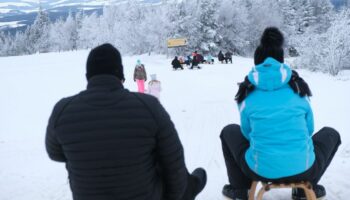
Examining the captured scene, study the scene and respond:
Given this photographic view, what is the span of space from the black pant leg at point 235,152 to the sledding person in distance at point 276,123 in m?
0.04

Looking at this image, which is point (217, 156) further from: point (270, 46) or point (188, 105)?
point (188, 105)

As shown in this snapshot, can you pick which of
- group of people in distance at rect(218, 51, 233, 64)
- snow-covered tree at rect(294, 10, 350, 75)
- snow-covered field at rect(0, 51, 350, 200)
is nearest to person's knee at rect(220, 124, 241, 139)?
snow-covered field at rect(0, 51, 350, 200)

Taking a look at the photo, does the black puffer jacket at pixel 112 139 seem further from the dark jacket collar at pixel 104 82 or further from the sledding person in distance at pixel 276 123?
the sledding person in distance at pixel 276 123

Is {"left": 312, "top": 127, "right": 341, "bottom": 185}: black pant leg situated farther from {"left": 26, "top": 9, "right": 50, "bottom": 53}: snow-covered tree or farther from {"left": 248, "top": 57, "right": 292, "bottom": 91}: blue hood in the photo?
{"left": 26, "top": 9, "right": 50, "bottom": 53}: snow-covered tree

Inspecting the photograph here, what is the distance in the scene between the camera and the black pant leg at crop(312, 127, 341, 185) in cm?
293

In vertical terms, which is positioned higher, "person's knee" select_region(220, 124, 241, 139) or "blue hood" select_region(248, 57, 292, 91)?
"blue hood" select_region(248, 57, 292, 91)

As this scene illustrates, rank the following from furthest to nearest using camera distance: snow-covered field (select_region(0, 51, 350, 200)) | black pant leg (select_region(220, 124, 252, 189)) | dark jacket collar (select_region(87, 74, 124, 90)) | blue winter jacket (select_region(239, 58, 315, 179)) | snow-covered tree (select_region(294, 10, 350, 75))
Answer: snow-covered tree (select_region(294, 10, 350, 75))
snow-covered field (select_region(0, 51, 350, 200))
black pant leg (select_region(220, 124, 252, 189))
blue winter jacket (select_region(239, 58, 315, 179))
dark jacket collar (select_region(87, 74, 124, 90))

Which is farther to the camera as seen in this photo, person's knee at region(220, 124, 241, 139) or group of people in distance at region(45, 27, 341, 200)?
person's knee at region(220, 124, 241, 139)

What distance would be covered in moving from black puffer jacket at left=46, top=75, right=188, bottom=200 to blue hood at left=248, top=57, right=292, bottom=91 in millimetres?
884

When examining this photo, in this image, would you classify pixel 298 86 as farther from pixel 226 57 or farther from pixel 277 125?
pixel 226 57

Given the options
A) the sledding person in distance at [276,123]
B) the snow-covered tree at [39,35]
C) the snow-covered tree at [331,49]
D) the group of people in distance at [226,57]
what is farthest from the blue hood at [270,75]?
the snow-covered tree at [39,35]

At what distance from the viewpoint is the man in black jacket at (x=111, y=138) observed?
7.13 feet

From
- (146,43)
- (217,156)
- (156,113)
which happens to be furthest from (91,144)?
(146,43)

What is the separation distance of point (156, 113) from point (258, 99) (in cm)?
97
